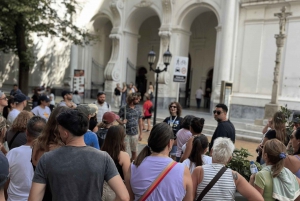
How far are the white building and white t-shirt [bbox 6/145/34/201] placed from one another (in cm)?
1088

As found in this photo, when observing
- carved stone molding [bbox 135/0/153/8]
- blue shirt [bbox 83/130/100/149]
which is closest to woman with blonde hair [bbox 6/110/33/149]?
blue shirt [bbox 83/130/100/149]

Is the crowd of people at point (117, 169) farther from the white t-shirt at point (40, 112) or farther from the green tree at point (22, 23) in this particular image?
the green tree at point (22, 23)

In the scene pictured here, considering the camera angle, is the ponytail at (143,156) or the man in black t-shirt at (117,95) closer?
the ponytail at (143,156)

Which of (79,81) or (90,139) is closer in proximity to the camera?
(90,139)

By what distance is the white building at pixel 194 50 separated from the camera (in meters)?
14.6

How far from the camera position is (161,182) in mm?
2236

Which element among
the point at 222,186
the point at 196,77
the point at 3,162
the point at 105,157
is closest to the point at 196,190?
the point at 222,186

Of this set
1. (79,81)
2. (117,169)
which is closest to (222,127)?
(117,169)

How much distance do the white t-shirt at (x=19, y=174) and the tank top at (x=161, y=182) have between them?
100 cm

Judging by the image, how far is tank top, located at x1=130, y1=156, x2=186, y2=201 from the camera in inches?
87.9

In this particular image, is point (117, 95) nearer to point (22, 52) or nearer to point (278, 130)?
point (22, 52)

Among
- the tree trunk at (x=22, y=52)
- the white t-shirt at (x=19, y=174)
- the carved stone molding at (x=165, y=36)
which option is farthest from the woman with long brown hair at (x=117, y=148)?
the carved stone molding at (x=165, y=36)

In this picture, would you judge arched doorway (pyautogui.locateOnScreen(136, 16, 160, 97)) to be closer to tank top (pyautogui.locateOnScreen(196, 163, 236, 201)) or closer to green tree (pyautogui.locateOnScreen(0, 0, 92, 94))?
green tree (pyautogui.locateOnScreen(0, 0, 92, 94))

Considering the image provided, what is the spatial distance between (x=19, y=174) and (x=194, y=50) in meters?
20.6
